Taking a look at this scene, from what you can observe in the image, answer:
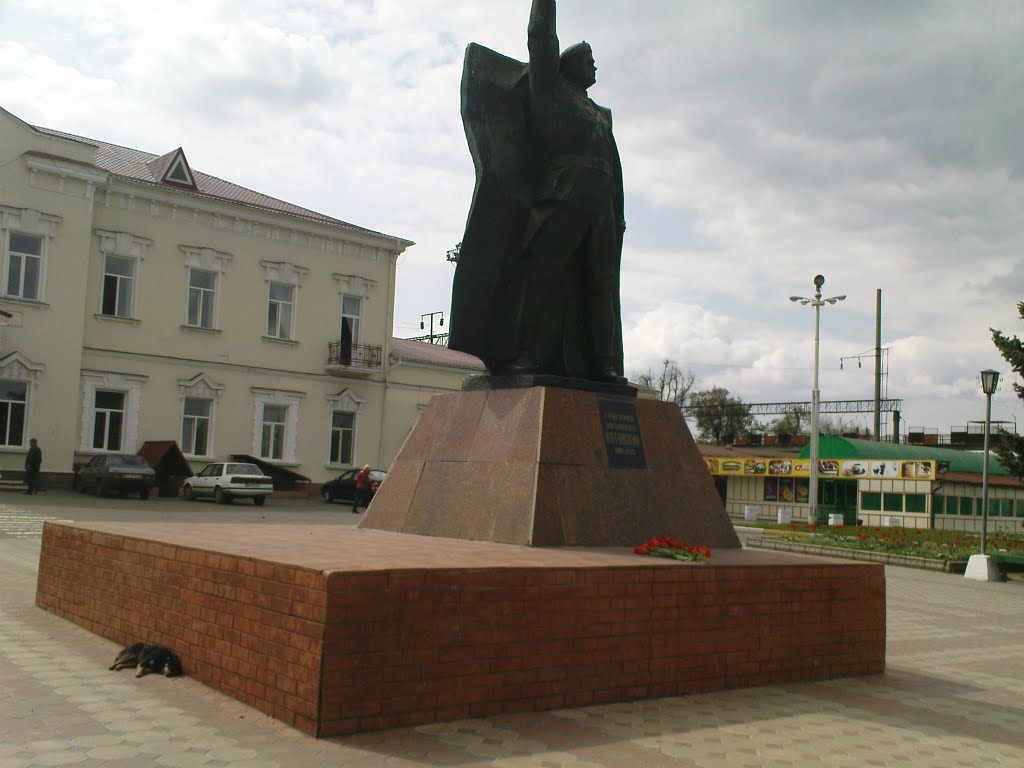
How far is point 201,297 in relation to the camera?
29.4 m

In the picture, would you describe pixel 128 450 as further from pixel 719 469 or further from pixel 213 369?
pixel 719 469

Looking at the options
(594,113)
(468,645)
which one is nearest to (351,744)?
(468,645)

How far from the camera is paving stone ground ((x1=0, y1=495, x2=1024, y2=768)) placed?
Result: 4.08 m

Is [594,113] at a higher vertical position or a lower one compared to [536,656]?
higher

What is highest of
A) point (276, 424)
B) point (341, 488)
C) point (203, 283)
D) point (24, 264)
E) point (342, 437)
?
point (203, 283)

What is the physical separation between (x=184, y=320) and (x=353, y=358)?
5.56 meters

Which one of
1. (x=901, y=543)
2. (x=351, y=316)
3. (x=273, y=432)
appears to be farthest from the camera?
(x=351, y=316)

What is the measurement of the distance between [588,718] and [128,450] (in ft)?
82.1

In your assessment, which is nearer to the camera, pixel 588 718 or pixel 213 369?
pixel 588 718

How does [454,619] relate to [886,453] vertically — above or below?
below

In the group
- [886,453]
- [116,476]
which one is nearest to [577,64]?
[116,476]

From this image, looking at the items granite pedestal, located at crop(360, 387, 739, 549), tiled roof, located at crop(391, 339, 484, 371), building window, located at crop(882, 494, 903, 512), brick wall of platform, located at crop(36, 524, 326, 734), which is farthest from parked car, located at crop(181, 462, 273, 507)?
granite pedestal, located at crop(360, 387, 739, 549)

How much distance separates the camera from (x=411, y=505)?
23.5ft

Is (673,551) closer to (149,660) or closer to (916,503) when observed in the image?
(149,660)
